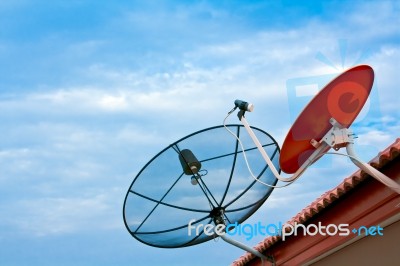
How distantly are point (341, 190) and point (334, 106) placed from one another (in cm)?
178

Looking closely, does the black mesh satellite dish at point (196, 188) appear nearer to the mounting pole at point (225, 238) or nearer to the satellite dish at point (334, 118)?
the mounting pole at point (225, 238)

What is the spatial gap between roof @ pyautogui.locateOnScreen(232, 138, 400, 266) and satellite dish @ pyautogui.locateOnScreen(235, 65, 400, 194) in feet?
1.73

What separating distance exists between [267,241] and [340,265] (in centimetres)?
114

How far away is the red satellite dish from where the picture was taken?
155 inches

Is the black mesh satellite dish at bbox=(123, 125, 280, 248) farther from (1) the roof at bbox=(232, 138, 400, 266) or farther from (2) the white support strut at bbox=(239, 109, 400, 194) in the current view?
(2) the white support strut at bbox=(239, 109, 400, 194)

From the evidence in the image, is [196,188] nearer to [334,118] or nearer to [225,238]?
[225,238]

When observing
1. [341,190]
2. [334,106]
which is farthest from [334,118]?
[341,190]

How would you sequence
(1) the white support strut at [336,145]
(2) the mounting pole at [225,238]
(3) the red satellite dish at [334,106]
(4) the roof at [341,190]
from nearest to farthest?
(3) the red satellite dish at [334,106], (1) the white support strut at [336,145], (4) the roof at [341,190], (2) the mounting pole at [225,238]

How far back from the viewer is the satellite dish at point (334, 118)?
3.97 m

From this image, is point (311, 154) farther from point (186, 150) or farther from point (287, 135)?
point (186, 150)

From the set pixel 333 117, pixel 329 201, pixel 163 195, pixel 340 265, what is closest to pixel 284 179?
pixel 333 117

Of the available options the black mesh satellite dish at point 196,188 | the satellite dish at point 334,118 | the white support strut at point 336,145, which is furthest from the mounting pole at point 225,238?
the white support strut at point 336,145

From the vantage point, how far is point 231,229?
6.97 metres

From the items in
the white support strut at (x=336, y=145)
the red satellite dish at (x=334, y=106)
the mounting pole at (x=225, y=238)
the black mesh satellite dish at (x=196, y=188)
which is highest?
the black mesh satellite dish at (x=196, y=188)
